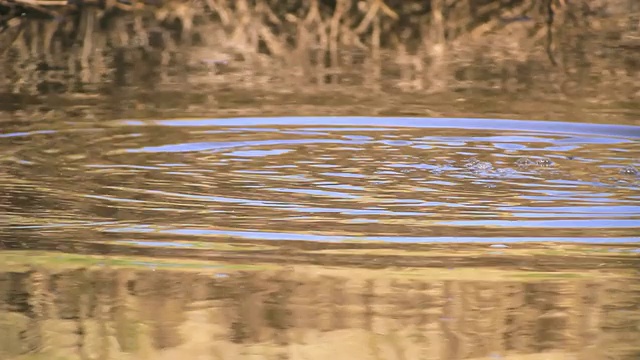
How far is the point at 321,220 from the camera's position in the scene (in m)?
2.67

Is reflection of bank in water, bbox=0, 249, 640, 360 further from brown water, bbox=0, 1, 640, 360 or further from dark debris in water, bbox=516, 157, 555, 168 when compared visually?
dark debris in water, bbox=516, 157, 555, 168

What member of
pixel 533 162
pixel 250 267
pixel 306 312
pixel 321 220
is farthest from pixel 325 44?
pixel 306 312

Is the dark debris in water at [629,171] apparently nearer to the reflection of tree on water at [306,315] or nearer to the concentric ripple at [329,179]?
the concentric ripple at [329,179]

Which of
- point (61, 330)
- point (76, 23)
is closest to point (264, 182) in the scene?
point (61, 330)

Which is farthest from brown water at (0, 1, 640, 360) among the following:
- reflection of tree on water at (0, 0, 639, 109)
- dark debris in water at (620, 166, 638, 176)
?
reflection of tree on water at (0, 0, 639, 109)

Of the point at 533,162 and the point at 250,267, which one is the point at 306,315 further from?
the point at 533,162

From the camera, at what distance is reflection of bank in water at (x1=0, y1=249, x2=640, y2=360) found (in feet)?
6.03

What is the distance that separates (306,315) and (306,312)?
16 millimetres

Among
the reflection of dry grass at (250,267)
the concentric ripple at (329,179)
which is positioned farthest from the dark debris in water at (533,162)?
the reflection of dry grass at (250,267)

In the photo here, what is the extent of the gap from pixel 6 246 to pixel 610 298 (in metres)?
1.17

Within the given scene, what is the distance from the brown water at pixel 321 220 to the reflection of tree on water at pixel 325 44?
0.67 feet

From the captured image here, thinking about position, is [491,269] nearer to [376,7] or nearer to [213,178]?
[213,178]

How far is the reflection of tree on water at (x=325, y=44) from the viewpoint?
5230 millimetres

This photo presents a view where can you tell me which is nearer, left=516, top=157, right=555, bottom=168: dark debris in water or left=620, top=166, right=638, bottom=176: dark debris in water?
left=620, top=166, right=638, bottom=176: dark debris in water
